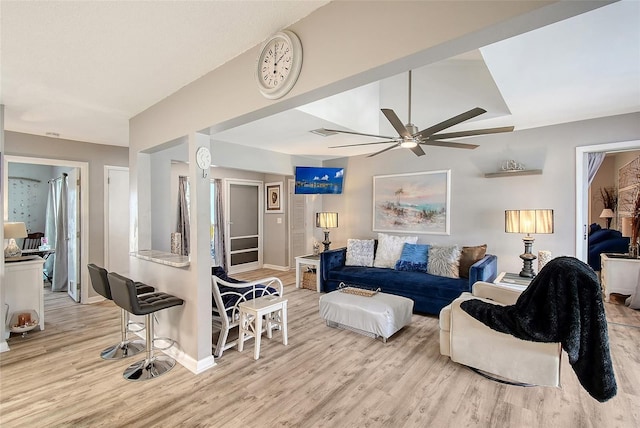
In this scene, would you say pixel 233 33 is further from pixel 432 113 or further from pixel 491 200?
pixel 491 200

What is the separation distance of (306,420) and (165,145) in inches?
107

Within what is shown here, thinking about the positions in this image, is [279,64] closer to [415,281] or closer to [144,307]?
[144,307]

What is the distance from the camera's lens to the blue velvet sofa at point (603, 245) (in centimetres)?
504

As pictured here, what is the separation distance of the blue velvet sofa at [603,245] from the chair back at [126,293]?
6.36 m

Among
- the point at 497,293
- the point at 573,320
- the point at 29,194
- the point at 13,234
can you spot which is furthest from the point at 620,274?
the point at 29,194

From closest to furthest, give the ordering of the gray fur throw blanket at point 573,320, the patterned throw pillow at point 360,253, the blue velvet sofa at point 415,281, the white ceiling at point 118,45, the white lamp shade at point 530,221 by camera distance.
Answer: the white ceiling at point 118,45, the gray fur throw blanket at point 573,320, the white lamp shade at point 530,221, the blue velvet sofa at point 415,281, the patterned throw pillow at point 360,253

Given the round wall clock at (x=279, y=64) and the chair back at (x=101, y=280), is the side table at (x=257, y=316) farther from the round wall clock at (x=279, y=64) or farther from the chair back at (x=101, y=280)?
the round wall clock at (x=279, y=64)

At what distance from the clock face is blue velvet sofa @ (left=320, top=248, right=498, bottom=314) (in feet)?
8.99

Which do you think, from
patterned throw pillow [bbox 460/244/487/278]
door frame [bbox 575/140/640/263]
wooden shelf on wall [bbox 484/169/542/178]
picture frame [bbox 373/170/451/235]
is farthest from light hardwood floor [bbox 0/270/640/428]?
picture frame [bbox 373/170/451/235]

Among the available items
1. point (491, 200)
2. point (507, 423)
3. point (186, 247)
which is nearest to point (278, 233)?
point (186, 247)

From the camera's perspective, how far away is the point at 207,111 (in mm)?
2402

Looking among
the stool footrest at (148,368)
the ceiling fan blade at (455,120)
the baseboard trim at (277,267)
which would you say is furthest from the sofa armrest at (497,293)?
the baseboard trim at (277,267)

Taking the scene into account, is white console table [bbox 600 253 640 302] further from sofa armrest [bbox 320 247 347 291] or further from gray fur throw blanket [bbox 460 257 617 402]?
sofa armrest [bbox 320 247 347 291]

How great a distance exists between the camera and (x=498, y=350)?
2.35 m
